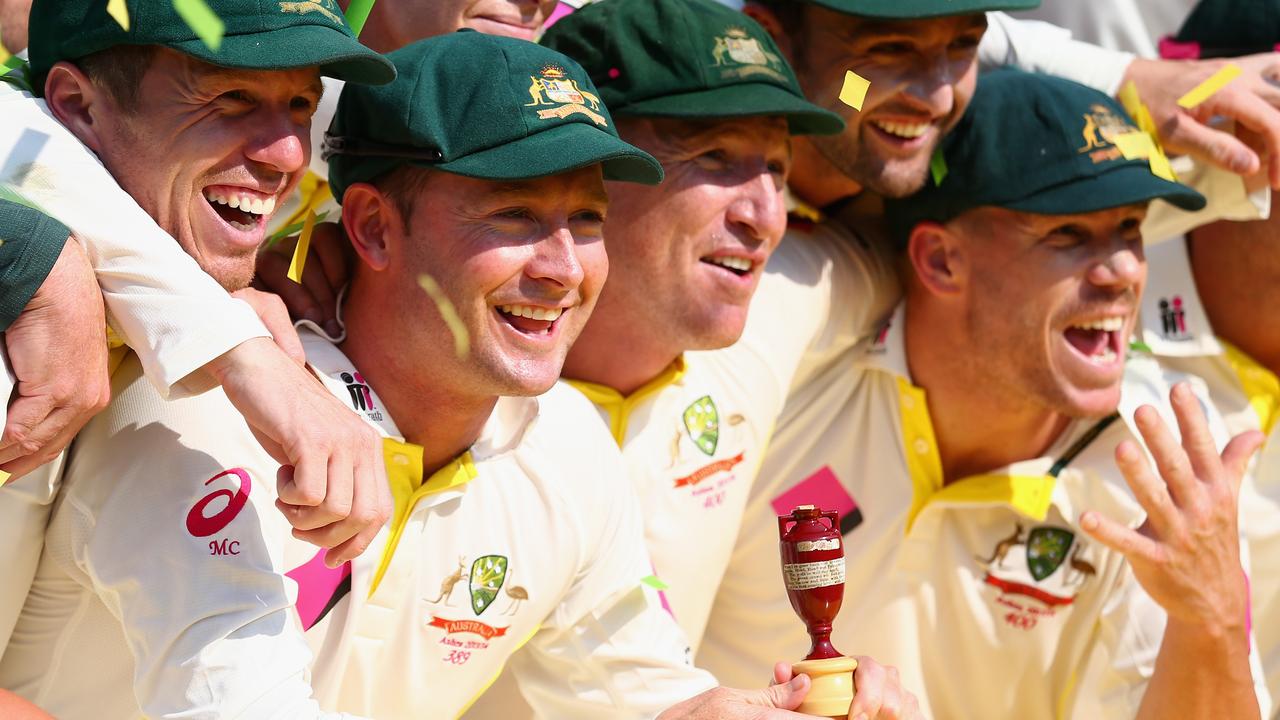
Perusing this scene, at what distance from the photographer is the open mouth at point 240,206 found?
274cm

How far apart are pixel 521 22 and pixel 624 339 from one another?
2.78 feet

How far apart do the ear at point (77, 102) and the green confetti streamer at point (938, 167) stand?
2.52 m

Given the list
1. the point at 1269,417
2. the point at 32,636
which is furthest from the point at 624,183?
the point at 1269,417

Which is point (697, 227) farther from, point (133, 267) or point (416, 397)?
point (133, 267)

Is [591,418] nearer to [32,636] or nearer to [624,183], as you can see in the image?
[624,183]

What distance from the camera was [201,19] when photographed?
247cm

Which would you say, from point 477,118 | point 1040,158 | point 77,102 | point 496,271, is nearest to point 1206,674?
point 1040,158

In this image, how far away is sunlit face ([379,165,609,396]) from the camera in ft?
10.2

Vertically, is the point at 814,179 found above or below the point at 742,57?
below

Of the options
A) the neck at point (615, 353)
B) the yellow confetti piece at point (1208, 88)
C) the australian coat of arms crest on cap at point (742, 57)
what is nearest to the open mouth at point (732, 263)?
the neck at point (615, 353)

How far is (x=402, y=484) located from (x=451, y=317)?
0.36 metres

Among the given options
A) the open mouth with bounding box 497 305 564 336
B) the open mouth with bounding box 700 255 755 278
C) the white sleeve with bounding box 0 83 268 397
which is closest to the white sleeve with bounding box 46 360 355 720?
the white sleeve with bounding box 0 83 268 397

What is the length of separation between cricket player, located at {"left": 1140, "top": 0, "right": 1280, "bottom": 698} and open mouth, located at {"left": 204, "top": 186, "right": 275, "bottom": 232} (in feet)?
9.96

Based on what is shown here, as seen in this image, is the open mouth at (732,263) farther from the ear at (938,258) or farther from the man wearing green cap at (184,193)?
the man wearing green cap at (184,193)
